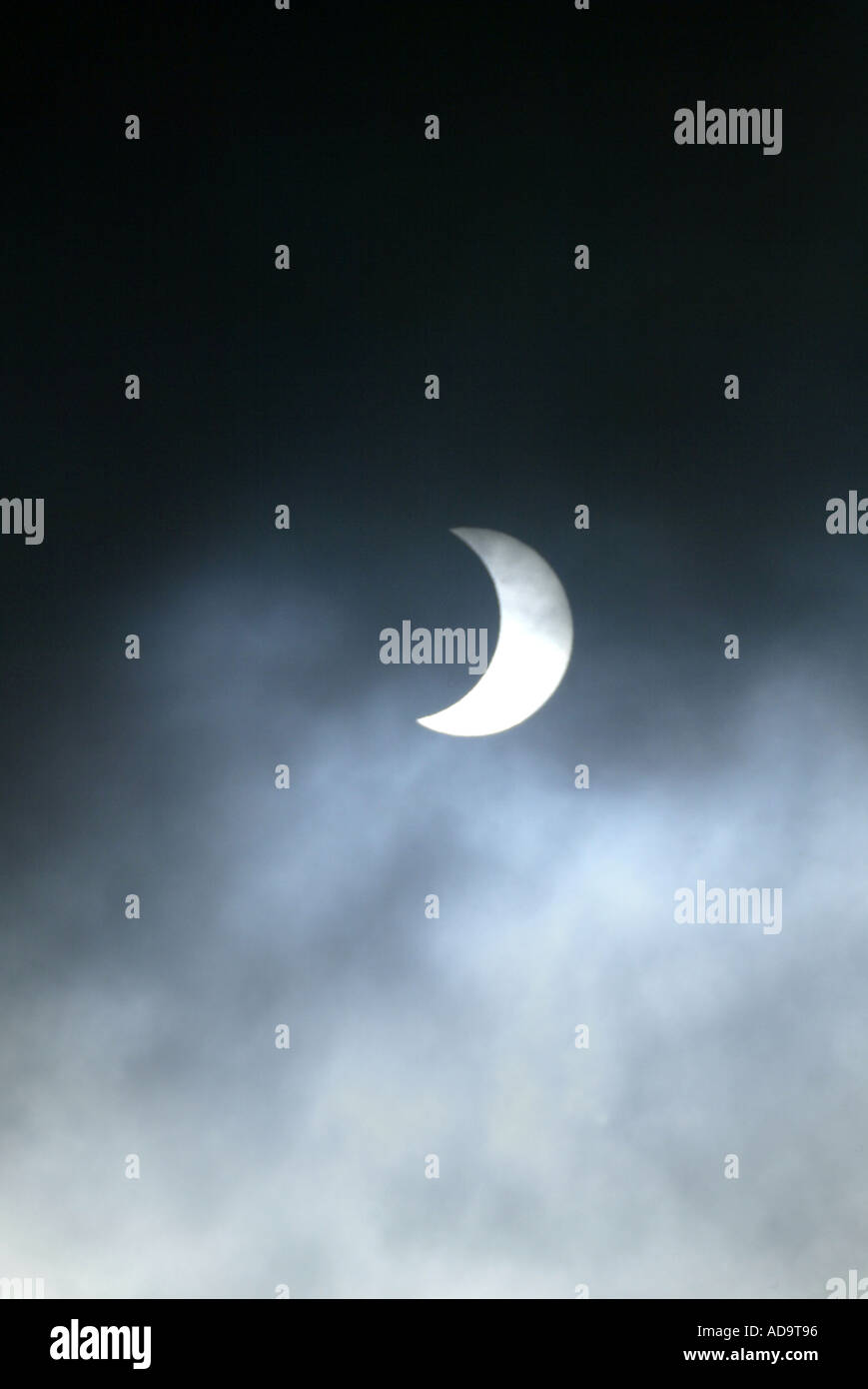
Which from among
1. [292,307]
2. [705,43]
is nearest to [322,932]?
[292,307]

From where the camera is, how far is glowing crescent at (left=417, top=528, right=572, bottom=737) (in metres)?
3.96

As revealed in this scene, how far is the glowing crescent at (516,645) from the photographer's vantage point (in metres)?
3.96

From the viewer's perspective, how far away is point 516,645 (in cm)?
397
